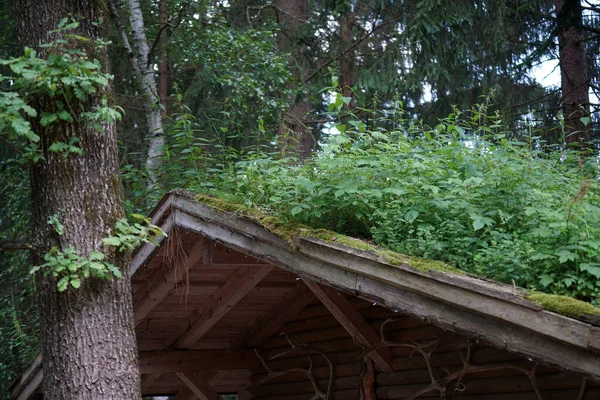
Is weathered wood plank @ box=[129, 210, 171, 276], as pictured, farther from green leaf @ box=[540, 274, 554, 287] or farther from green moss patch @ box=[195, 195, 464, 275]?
green leaf @ box=[540, 274, 554, 287]

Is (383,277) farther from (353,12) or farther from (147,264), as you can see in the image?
(353,12)

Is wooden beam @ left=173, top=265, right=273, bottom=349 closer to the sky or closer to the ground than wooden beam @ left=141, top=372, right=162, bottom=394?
closer to the sky

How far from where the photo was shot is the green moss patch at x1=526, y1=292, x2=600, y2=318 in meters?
3.53

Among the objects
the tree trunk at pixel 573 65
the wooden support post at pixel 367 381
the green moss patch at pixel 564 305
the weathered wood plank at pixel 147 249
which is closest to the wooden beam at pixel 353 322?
the wooden support post at pixel 367 381

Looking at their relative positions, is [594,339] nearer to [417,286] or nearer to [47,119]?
[417,286]

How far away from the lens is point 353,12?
55.7 ft

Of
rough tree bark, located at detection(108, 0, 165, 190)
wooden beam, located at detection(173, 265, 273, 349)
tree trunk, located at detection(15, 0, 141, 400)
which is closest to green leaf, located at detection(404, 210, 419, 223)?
tree trunk, located at detection(15, 0, 141, 400)

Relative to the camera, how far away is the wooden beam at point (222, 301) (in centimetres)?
723

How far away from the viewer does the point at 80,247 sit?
213 inches

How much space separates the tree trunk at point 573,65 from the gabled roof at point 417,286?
5639mm

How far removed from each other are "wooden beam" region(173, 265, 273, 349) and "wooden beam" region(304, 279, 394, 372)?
26.1 inches

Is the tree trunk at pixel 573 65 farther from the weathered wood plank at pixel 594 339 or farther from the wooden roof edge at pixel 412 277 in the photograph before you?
the weathered wood plank at pixel 594 339

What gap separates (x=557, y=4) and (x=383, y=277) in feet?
26.4

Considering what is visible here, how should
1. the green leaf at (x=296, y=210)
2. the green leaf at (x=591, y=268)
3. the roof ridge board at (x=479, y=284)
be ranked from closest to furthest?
1. the roof ridge board at (x=479, y=284)
2. the green leaf at (x=591, y=268)
3. the green leaf at (x=296, y=210)
